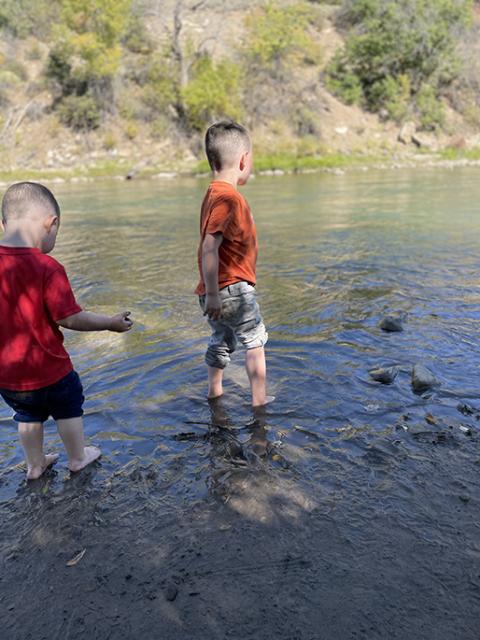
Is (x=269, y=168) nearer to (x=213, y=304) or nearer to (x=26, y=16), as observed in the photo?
(x=213, y=304)

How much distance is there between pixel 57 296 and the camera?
2.51 m

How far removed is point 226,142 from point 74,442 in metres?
1.85

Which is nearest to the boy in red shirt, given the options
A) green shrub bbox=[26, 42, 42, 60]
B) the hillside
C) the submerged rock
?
the submerged rock

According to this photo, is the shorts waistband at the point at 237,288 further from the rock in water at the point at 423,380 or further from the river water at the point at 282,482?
the rock in water at the point at 423,380

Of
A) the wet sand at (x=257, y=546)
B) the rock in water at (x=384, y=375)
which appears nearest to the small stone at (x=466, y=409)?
the wet sand at (x=257, y=546)

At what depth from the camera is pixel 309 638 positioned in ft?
5.79

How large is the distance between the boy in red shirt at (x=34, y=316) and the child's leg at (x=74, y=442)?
0.18 ft

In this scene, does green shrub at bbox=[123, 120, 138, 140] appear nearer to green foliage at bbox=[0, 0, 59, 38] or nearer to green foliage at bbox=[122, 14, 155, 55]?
green foliage at bbox=[122, 14, 155, 55]

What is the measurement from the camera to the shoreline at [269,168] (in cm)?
2838

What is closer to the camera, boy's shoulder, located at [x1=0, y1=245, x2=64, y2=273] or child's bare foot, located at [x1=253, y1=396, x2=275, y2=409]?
boy's shoulder, located at [x1=0, y1=245, x2=64, y2=273]

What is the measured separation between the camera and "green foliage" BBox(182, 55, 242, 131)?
35125mm

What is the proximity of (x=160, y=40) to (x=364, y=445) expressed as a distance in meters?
45.8

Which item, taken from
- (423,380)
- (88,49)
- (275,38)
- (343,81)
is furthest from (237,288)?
(343,81)

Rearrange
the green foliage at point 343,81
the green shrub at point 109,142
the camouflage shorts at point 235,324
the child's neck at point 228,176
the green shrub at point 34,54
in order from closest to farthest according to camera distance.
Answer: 1. the child's neck at point 228,176
2. the camouflage shorts at point 235,324
3. the green shrub at point 109,142
4. the green foliage at point 343,81
5. the green shrub at point 34,54
